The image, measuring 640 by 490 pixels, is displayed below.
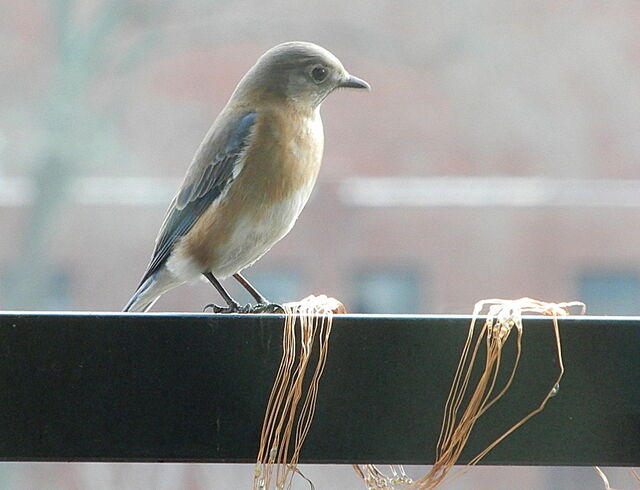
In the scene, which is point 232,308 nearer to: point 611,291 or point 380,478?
point 380,478

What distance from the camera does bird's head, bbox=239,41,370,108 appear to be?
1.40 meters

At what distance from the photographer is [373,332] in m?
0.90

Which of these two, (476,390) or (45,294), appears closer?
(476,390)

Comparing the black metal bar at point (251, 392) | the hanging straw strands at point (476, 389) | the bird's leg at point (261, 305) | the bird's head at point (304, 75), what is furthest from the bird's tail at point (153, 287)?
the hanging straw strands at point (476, 389)

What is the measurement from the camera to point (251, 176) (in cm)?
135

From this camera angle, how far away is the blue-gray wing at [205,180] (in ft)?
4.50

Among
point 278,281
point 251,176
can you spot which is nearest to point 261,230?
point 251,176

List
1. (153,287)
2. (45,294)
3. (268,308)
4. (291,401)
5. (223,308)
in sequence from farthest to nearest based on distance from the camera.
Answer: (45,294)
(153,287)
(223,308)
(268,308)
(291,401)

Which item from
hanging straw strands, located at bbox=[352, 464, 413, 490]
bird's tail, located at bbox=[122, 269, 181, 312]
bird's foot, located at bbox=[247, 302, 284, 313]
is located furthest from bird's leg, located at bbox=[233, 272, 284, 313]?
hanging straw strands, located at bbox=[352, 464, 413, 490]

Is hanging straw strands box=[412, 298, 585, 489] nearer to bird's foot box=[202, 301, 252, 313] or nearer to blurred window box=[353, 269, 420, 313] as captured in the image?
bird's foot box=[202, 301, 252, 313]

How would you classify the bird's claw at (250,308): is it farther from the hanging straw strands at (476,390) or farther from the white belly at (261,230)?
the hanging straw strands at (476,390)

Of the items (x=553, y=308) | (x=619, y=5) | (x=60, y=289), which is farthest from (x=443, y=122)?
(x=553, y=308)

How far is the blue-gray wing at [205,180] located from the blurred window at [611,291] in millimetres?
1049

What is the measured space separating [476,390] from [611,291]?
1.41m
